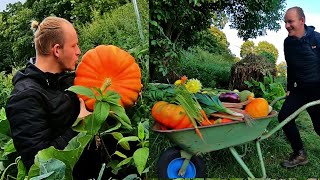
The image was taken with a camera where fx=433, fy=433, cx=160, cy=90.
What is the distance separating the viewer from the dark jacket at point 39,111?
1746 millimetres

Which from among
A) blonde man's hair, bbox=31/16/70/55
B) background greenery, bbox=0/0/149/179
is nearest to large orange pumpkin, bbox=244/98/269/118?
background greenery, bbox=0/0/149/179

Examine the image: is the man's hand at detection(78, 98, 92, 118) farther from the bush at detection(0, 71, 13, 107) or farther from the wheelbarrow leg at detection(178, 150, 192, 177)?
the bush at detection(0, 71, 13, 107)

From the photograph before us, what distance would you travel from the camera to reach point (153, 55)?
2574 mm

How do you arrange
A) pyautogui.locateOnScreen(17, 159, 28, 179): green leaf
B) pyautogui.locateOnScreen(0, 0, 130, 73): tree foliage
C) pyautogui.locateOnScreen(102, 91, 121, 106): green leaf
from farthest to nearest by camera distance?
pyautogui.locateOnScreen(0, 0, 130, 73): tree foliage → pyautogui.locateOnScreen(102, 91, 121, 106): green leaf → pyautogui.locateOnScreen(17, 159, 28, 179): green leaf

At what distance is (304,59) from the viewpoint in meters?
2.45

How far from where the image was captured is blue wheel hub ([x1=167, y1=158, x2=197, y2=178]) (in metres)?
2.56

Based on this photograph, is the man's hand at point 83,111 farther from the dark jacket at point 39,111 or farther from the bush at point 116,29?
Answer: the bush at point 116,29

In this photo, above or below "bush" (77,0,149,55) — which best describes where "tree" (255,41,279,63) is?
below

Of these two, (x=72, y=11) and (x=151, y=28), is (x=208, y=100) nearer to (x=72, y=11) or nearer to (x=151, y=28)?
(x=151, y=28)

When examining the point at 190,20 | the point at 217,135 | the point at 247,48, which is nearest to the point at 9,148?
the point at 217,135

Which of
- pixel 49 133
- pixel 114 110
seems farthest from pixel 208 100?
pixel 49 133

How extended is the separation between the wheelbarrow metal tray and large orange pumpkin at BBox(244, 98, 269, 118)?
0.10ft

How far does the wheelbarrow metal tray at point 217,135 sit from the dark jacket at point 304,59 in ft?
0.81

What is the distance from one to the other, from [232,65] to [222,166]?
609 mm
